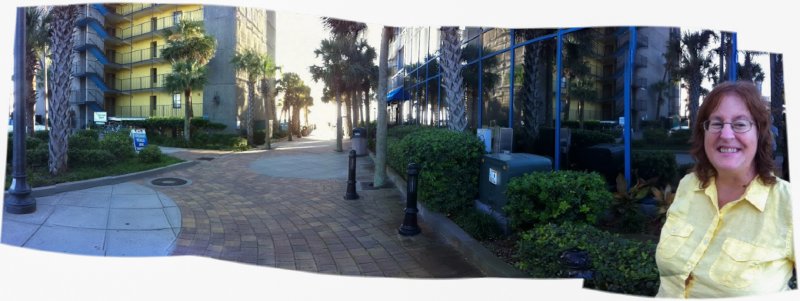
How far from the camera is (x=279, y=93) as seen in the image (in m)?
1.70

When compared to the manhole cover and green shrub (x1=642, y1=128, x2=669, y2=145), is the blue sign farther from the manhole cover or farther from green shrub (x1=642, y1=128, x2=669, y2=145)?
green shrub (x1=642, y1=128, x2=669, y2=145)

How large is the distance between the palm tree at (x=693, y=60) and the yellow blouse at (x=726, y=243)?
0.29 metres

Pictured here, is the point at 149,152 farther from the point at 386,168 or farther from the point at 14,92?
the point at 386,168

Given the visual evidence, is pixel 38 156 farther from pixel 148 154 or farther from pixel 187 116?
pixel 187 116

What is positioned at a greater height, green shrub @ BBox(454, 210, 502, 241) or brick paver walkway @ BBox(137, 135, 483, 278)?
brick paver walkway @ BBox(137, 135, 483, 278)

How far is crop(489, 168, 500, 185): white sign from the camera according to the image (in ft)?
7.68

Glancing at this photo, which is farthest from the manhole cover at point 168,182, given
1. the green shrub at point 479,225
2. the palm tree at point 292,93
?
the green shrub at point 479,225

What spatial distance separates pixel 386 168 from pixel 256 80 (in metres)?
1.06

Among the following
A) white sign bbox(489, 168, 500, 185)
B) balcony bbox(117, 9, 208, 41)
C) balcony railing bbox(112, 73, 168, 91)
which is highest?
balcony bbox(117, 9, 208, 41)

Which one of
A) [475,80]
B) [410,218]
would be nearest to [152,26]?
[410,218]

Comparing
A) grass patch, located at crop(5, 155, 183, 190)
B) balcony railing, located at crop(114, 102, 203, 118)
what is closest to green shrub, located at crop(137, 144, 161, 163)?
grass patch, located at crop(5, 155, 183, 190)

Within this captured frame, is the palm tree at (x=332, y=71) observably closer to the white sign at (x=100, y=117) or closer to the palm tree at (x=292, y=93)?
the palm tree at (x=292, y=93)

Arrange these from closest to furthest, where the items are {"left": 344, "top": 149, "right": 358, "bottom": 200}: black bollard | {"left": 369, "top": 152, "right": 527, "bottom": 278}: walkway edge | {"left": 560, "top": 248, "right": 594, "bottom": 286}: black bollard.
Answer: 1. {"left": 560, "top": 248, "right": 594, "bottom": 286}: black bollard
2. {"left": 369, "top": 152, "right": 527, "bottom": 278}: walkway edge
3. {"left": 344, "top": 149, "right": 358, "bottom": 200}: black bollard

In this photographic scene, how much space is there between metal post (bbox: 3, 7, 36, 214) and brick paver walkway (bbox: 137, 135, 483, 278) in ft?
1.66
